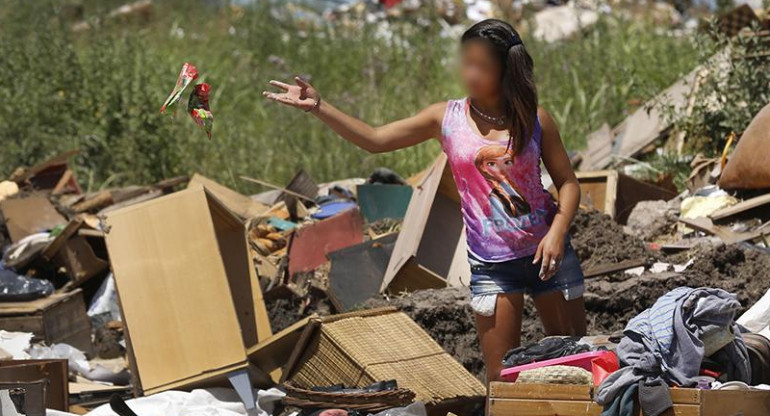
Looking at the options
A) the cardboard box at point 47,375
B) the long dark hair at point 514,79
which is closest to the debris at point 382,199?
the cardboard box at point 47,375

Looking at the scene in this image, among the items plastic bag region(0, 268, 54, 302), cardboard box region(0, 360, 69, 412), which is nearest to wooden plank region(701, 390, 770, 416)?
cardboard box region(0, 360, 69, 412)

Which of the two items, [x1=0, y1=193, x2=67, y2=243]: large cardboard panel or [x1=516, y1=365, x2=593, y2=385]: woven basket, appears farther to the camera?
[x1=0, y1=193, x2=67, y2=243]: large cardboard panel

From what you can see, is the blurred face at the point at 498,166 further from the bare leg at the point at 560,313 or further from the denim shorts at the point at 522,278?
the bare leg at the point at 560,313

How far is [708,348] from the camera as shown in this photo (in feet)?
13.6

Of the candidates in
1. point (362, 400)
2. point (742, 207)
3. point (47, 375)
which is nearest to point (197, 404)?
point (47, 375)

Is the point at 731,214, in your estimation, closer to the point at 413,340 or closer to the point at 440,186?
the point at 440,186

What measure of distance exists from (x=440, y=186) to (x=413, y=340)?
154cm

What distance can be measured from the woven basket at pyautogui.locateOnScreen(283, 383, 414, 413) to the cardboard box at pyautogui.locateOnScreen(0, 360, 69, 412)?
Answer: 4.94 feet

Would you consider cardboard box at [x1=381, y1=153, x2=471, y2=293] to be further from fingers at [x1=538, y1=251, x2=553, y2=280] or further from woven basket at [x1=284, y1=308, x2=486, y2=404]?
fingers at [x1=538, y1=251, x2=553, y2=280]

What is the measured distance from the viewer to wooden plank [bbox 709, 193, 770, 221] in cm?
682

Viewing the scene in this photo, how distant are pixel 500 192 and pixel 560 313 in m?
0.59

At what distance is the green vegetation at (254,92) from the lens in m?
10.3

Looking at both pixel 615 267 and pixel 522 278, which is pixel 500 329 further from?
pixel 615 267

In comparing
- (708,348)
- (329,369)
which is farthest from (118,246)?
(708,348)
